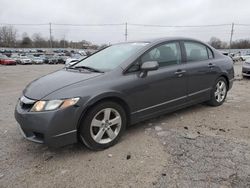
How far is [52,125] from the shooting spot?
2828 millimetres

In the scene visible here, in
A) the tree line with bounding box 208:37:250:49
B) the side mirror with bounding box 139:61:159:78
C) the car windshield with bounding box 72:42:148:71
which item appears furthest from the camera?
the tree line with bounding box 208:37:250:49

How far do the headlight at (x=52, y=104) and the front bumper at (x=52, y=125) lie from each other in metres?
0.05

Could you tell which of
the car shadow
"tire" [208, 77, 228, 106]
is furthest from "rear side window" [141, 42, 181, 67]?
"tire" [208, 77, 228, 106]

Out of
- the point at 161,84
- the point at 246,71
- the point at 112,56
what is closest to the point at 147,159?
the point at 161,84

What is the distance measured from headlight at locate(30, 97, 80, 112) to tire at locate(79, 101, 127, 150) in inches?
11.4

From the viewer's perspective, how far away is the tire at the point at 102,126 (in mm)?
3098

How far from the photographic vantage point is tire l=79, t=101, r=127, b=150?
3098 millimetres

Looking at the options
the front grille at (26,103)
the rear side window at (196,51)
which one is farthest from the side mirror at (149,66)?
the front grille at (26,103)

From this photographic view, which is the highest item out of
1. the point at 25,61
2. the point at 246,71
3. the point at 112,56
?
the point at 112,56

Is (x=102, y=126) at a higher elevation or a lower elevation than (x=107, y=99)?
lower

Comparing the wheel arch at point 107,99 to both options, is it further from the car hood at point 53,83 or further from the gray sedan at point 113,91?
the car hood at point 53,83

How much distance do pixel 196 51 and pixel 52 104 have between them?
3.07 metres

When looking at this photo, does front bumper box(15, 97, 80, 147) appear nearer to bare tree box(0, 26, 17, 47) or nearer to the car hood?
the car hood

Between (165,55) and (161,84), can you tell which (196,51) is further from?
(161,84)
